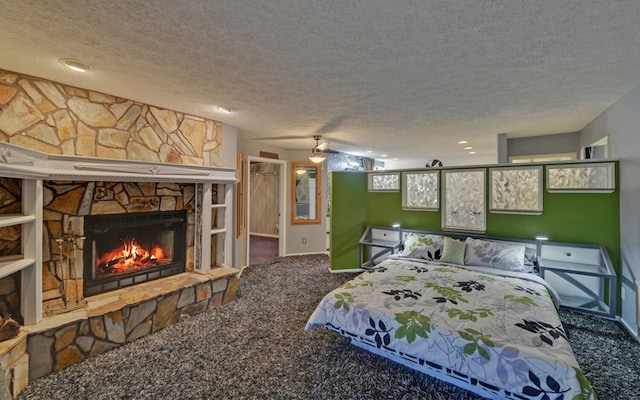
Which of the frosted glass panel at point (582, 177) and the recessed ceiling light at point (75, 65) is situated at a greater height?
the recessed ceiling light at point (75, 65)

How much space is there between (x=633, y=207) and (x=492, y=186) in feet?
4.41

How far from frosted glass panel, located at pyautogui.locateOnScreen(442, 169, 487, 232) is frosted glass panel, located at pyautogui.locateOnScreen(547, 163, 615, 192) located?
79cm

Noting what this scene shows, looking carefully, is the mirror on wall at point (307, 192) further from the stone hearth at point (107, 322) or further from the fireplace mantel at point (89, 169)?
the stone hearth at point (107, 322)

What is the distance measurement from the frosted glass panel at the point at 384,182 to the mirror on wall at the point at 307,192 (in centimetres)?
170

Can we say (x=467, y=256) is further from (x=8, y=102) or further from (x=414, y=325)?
(x=8, y=102)

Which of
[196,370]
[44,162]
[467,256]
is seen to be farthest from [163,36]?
[467,256]

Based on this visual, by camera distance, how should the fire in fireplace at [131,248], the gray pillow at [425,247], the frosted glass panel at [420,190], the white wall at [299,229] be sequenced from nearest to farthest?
the fire in fireplace at [131,248] < the gray pillow at [425,247] < the frosted glass panel at [420,190] < the white wall at [299,229]

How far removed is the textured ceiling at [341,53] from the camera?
1.51m

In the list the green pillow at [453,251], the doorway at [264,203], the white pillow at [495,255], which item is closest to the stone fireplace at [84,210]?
the green pillow at [453,251]

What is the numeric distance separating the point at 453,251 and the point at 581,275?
4.59 feet

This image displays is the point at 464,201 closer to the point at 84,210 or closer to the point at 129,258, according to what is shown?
the point at 129,258

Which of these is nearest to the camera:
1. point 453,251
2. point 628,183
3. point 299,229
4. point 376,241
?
point 628,183

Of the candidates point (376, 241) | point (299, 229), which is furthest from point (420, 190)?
point (299, 229)

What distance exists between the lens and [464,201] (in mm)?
4047
